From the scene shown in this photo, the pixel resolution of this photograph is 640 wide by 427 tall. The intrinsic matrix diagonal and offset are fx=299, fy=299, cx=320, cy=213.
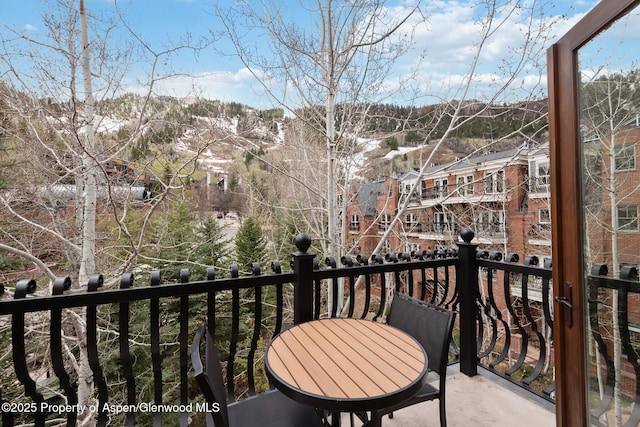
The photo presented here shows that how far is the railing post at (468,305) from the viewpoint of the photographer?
250 centimetres

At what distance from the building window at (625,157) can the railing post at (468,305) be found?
1199 millimetres

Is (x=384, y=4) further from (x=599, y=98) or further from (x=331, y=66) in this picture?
(x=599, y=98)

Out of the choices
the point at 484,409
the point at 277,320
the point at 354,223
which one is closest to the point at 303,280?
the point at 277,320

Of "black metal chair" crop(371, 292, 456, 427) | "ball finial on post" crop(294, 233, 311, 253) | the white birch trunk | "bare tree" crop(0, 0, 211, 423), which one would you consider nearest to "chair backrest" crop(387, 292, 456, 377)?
"black metal chair" crop(371, 292, 456, 427)

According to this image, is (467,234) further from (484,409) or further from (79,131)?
(79,131)

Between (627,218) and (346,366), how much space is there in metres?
1.40

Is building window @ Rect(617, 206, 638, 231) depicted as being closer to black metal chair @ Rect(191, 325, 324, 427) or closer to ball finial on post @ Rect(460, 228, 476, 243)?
ball finial on post @ Rect(460, 228, 476, 243)

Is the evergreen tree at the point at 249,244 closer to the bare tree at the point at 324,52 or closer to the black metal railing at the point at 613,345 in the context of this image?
the bare tree at the point at 324,52

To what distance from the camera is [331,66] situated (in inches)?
214

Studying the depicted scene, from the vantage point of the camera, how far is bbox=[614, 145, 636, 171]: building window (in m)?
1.28

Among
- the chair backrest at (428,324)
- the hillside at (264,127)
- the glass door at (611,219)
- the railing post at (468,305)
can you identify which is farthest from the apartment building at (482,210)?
the glass door at (611,219)

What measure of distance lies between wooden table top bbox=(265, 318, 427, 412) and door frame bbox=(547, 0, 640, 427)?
0.81m

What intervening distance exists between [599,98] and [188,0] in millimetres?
5997

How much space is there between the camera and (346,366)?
131 centimetres
